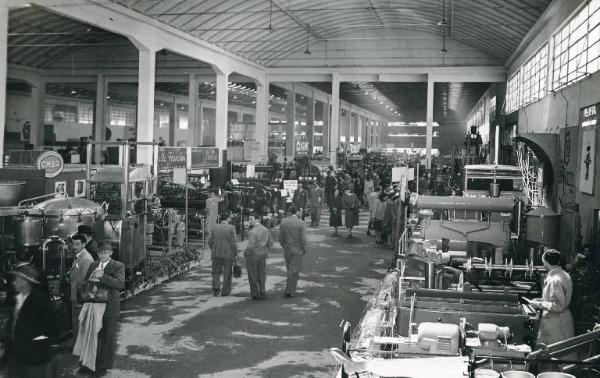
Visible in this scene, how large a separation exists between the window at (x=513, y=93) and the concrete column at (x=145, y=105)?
16218mm

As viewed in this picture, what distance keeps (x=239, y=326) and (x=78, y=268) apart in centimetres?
308

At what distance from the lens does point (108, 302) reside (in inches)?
289

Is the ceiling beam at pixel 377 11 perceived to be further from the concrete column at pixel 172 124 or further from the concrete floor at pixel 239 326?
the concrete column at pixel 172 124

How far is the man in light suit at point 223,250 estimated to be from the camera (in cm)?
1172

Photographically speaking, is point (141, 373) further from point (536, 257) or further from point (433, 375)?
point (536, 257)

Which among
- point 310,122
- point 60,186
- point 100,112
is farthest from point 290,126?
point 60,186

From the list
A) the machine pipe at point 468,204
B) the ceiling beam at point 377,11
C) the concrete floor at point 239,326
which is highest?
the ceiling beam at point 377,11

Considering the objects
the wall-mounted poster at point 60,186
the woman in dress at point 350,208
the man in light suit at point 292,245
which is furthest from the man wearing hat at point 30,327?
the woman in dress at point 350,208

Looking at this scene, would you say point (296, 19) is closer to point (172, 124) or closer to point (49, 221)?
point (49, 221)

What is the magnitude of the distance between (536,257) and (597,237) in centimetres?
116

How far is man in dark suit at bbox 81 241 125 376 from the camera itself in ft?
23.9

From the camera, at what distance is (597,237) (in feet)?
36.2

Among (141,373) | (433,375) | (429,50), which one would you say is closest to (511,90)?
(429,50)

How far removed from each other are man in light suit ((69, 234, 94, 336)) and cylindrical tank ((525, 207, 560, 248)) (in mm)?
9663
